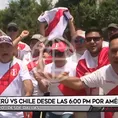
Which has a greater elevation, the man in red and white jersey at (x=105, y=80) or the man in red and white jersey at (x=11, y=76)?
the man in red and white jersey at (x=11, y=76)

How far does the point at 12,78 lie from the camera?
4441 mm

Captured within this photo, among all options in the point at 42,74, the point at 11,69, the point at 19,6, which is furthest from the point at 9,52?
the point at 19,6

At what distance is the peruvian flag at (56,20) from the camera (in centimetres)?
539

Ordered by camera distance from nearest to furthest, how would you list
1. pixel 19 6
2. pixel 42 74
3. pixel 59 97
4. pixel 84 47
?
pixel 59 97 → pixel 42 74 → pixel 84 47 → pixel 19 6

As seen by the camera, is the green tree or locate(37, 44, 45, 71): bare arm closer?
locate(37, 44, 45, 71): bare arm

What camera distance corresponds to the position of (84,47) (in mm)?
4844

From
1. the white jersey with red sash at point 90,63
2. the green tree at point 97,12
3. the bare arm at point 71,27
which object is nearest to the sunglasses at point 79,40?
the bare arm at point 71,27

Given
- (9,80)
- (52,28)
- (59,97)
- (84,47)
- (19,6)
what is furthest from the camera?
(19,6)

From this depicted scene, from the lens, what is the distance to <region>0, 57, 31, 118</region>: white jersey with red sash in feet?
14.4

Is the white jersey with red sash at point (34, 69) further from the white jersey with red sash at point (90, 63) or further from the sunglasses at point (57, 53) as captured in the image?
the white jersey with red sash at point (90, 63)

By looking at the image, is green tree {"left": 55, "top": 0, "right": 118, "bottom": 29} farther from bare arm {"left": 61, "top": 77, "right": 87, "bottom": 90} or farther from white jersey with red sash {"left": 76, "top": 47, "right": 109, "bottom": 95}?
bare arm {"left": 61, "top": 77, "right": 87, "bottom": 90}

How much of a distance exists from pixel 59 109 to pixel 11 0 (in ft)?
142

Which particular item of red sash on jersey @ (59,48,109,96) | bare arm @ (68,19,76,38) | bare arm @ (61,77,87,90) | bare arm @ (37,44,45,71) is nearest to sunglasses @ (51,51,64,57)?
bare arm @ (37,44,45,71)

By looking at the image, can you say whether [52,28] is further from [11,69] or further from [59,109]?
[59,109]
